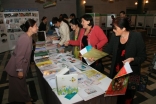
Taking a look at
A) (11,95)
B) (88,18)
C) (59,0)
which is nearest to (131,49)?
(88,18)

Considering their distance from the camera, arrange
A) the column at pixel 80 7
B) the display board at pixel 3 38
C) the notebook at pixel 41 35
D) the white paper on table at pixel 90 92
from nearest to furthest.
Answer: the white paper on table at pixel 90 92 < the notebook at pixel 41 35 < the display board at pixel 3 38 < the column at pixel 80 7

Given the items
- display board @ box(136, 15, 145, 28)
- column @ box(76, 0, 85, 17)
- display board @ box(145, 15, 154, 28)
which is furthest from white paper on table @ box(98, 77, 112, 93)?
display board @ box(136, 15, 145, 28)

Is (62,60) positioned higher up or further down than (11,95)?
higher up

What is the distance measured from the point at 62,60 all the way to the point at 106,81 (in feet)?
3.11

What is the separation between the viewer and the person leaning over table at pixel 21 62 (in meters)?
1.74

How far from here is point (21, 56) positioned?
68.7 inches

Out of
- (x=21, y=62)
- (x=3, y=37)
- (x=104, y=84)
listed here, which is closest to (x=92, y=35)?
(x=104, y=84)

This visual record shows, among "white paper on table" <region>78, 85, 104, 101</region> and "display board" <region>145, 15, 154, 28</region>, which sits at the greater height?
"display board" <region>145, 15, 154, 28</region>

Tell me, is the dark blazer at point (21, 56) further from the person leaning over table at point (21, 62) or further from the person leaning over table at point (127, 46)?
the person leaning over table at point (127, 46)

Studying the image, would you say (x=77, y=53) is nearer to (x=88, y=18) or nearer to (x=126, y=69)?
(x=88, y=18)

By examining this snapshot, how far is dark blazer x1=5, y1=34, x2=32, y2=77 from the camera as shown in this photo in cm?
173

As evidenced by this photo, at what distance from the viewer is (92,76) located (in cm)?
161

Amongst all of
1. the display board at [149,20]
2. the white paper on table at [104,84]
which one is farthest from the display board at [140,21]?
the white paper on table at [104,84]

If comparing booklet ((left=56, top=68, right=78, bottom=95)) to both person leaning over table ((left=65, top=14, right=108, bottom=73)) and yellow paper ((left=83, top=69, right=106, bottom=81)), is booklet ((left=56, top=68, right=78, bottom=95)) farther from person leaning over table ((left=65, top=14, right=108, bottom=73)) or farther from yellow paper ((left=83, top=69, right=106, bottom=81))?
person leaning over table ((left=65, top=14, right=108, bottom=73))
